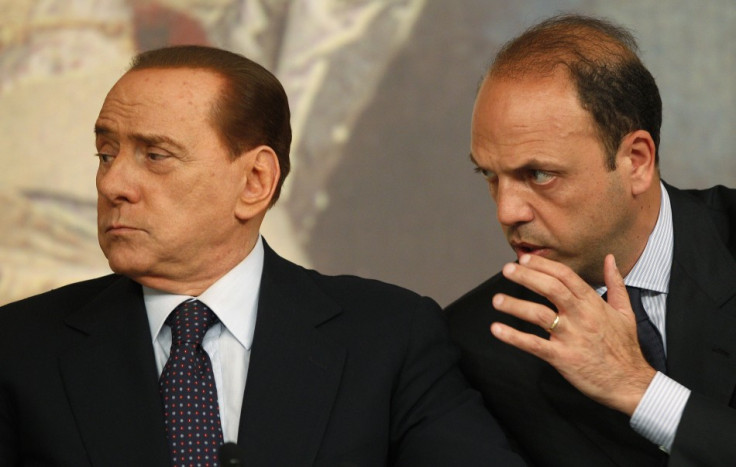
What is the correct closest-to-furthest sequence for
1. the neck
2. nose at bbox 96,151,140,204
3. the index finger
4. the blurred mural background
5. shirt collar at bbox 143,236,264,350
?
1. the index finger
2. nose at bbox 96,151,140,204
3. shirt collar at bbox 143,236,264,350
4. the neck
5. the blurred mural background

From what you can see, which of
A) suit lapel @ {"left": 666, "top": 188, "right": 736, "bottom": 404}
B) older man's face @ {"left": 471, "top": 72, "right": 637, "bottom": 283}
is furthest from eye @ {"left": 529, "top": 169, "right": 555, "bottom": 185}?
suit lapel @ {"left": 666, "top": 188, "right": 736, "bottom": 404}

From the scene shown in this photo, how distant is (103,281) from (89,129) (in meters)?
1.56

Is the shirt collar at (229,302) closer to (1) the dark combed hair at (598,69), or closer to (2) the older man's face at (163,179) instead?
(2) the older man's face at (163,179)

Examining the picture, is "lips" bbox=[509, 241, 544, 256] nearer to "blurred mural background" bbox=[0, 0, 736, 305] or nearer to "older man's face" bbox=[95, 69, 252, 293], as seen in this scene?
"older man's face" bbox=[95, 69, 252, 293]

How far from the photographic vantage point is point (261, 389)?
221 centimetres

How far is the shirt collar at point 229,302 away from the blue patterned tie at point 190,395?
0.03 meters

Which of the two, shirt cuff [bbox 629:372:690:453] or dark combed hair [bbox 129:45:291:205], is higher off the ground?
dark combed hair [bbox 129:45:291:205]

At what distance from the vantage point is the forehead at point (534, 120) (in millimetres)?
2240

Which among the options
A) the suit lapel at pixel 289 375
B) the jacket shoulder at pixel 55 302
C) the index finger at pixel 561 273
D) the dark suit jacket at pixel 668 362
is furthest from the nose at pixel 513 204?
A: the jacket shoulder at pixel 55 302

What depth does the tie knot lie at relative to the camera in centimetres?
223

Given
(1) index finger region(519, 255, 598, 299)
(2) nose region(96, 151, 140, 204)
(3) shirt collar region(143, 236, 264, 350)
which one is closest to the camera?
(1) index finger region(519, 255, 598, 299)

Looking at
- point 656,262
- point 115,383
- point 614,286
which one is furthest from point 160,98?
point 656,262

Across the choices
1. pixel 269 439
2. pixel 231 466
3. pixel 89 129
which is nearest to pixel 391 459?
pixel 269 439

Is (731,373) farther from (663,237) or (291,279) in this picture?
(291,279)
